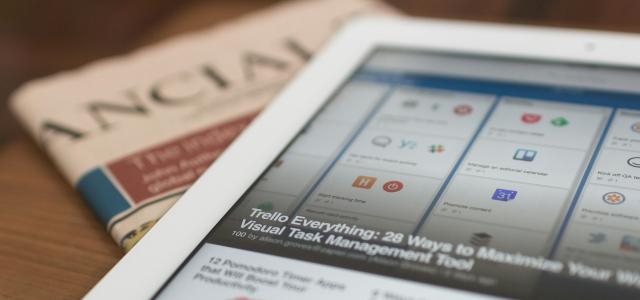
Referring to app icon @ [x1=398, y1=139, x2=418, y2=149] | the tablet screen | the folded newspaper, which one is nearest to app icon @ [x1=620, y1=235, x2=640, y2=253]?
the tablet screen

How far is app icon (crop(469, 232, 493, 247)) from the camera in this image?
0.92ft

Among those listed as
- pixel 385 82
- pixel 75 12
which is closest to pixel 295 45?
pixel 385 82

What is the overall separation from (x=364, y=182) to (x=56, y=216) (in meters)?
0.19

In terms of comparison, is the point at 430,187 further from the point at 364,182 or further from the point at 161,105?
the point at 161,105

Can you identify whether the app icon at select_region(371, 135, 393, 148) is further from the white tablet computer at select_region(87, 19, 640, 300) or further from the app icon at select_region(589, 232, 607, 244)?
the app icon at select_region(589, 232, 607, 244)

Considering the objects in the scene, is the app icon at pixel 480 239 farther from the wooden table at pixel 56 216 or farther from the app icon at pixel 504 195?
the wooden table at pixel 56 216

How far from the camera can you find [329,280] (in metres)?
0.28

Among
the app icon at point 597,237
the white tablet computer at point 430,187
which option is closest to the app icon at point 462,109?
the white tablet computer at point 430,187

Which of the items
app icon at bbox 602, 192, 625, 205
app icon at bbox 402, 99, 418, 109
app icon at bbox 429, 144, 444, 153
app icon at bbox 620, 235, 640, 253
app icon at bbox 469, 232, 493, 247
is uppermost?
app icon at bbox 402, 99, 418, 109

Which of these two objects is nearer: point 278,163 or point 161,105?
point 278,163

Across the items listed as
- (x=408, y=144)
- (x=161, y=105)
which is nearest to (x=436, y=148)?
(x=408, y=144)

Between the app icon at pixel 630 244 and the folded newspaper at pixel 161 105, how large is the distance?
0.23 metres

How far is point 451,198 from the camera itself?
0.31 metres

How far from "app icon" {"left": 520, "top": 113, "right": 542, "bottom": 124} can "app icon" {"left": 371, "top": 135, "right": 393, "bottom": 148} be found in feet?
0.24
